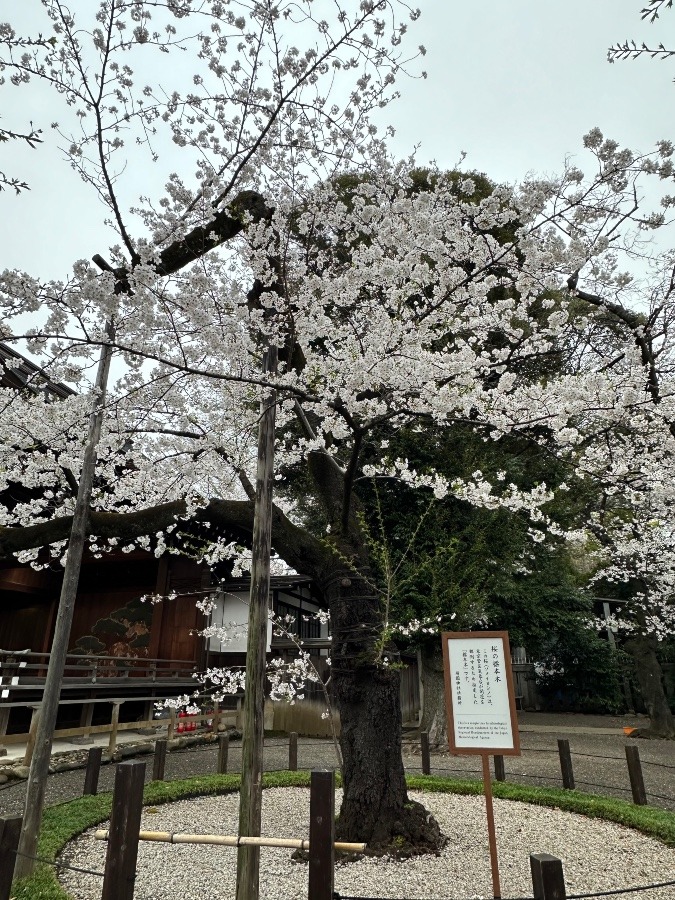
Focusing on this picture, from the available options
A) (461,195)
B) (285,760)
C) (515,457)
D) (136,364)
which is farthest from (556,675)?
(136,364)

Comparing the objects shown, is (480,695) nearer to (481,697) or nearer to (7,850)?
(481,697)

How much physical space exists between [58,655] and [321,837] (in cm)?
308

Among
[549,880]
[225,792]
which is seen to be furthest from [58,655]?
[549,880]

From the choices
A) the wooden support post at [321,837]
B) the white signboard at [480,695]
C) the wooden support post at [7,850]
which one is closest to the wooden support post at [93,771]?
the wooden support post at [7,850]

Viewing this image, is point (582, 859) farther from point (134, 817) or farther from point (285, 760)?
point (285, 760)

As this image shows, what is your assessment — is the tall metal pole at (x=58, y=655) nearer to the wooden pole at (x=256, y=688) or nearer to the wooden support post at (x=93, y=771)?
the wooden pole at (x=256, y=688)

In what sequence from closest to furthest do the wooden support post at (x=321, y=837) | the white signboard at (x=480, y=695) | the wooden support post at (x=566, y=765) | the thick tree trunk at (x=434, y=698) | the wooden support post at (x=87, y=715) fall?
the wooden support post at (x=321, y=837) < the white signboard at (x=480, y=695) < the wooden support post at (x=566, y=765) < the wooden support post at (x=87, y=715) < the thick tree trunk at (x=434, y=698)

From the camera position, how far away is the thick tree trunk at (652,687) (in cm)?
1362

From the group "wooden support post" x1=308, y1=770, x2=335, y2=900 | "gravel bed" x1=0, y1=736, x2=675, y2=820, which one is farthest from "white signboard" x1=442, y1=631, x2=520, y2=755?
"gravel bed" x1=0, y1=736, x2=675, y2=820

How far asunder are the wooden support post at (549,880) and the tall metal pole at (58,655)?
3.35 m

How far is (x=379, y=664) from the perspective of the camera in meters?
4.95

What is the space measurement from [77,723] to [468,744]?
1080 cm

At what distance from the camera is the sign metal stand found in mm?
4008

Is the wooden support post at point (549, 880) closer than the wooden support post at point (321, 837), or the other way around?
the wooden support post at point (549, 880)
